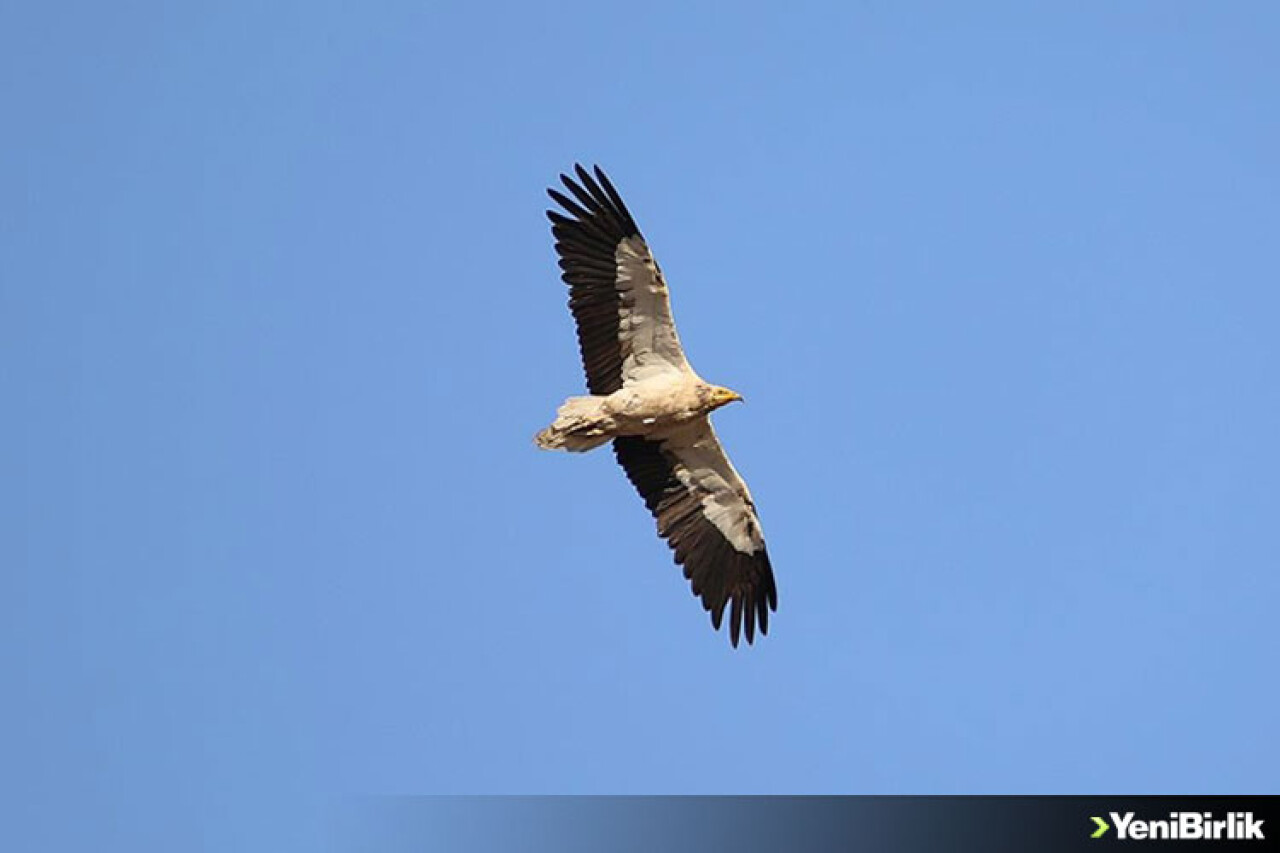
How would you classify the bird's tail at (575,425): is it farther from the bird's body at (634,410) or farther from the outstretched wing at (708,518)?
the outstretched wing at (708,518)

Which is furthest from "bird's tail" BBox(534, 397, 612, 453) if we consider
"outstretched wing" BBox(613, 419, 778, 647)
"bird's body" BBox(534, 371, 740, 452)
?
"outstretched wing" BBox(613, 419, 778, 647)

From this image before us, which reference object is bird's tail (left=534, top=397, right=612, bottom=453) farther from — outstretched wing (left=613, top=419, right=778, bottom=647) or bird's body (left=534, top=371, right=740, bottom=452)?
outstretched wing (left=613, top=419, right=778, bottom=647)

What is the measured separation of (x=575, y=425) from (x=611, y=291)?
1.48m

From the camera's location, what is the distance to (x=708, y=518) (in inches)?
1063

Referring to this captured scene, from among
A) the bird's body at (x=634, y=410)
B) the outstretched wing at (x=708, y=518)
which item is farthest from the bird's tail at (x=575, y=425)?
the outstretched wing at (x=708, y=518)

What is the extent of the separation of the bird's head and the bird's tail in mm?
1160

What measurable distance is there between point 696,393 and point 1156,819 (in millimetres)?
6509

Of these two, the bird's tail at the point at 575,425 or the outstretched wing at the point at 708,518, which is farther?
the outstretched wing at the point at 708,518

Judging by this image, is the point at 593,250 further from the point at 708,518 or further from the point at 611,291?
the point at 708,518

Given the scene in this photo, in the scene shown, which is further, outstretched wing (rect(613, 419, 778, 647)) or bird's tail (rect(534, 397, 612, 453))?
outstretched wing (rect(613, 419, 778, 647))

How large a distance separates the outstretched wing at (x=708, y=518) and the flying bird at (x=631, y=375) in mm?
16

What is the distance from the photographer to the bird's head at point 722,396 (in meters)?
25.9

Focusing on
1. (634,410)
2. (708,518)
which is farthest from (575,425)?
(708,518)

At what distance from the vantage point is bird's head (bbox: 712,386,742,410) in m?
25.9
